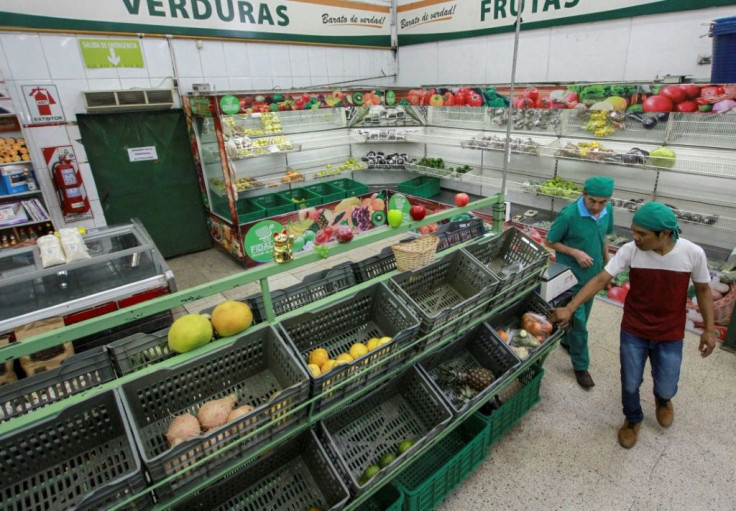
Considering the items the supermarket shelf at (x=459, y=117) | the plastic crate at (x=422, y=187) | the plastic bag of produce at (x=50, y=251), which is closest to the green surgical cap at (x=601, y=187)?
the supermarket shelf at (x=459, y=117)

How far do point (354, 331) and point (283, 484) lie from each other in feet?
2.87

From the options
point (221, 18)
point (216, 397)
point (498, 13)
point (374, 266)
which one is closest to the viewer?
point (216, 397)

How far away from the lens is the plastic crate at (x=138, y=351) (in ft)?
5.82

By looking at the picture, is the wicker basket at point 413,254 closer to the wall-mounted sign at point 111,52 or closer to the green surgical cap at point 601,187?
the green surgical cap at point 601,187

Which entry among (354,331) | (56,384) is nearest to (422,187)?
(354,331)

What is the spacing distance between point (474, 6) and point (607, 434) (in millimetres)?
6458

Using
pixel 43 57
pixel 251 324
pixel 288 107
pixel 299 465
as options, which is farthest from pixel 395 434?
pixel 43 57

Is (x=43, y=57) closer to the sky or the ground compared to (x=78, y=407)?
closer to the sky

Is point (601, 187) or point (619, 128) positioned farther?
point (619, 128)

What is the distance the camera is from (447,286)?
2.91 m

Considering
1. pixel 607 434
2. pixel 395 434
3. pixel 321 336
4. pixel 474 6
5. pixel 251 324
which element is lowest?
pixel 607 434

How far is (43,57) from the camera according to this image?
5125 mm

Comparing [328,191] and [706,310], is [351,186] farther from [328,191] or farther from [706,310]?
[706,310]

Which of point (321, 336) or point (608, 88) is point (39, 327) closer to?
point (321, 336)
